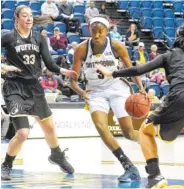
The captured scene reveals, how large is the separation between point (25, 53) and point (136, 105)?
1.43 meters

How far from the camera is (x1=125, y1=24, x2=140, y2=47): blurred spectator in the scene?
18.9 metres

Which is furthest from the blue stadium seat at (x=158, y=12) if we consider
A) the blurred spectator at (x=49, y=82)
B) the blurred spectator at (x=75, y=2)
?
the blurred spectator at (x=49, y=82)

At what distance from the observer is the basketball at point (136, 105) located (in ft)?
24.6

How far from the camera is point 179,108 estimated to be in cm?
619

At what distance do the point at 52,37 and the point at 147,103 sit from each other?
391 inches

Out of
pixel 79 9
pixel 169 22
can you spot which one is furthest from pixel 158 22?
pixel 79 9

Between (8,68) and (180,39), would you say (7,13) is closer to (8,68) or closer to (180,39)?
(8,68)

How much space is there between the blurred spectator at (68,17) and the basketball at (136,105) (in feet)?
37.5

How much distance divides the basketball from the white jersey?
413mm

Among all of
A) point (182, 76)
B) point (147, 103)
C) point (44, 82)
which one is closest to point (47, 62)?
point (147, 103)

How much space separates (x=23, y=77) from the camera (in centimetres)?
750

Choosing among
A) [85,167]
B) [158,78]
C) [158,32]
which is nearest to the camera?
[85,167]

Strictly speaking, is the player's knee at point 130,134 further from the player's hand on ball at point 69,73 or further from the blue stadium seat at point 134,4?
the blue stadium seat at point 134,4

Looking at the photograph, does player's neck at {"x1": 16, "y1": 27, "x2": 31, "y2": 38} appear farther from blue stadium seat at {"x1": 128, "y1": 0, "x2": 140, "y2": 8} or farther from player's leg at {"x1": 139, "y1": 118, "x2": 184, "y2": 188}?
blue stadium seat at {"x1": 128, "y1": 0, "x2": 140, "y2": 8}
